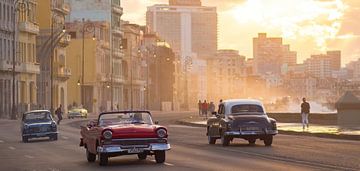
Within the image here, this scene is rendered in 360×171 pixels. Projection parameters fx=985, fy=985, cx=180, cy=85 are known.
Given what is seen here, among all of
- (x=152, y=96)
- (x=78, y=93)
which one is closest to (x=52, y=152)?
(x=78, y=93)

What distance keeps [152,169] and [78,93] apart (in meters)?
117

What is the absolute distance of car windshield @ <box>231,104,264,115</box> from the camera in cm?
3715

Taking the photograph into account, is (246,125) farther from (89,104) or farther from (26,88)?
(89,104)

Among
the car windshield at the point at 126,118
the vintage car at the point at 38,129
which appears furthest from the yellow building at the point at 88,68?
the car windshield at the point at 126,118

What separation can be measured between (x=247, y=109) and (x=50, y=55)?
8708 cm

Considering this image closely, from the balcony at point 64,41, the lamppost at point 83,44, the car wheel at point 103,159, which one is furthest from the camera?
the lamppost at point 83,44

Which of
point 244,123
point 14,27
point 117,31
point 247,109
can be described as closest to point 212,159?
point 244,123

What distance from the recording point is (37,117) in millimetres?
48281

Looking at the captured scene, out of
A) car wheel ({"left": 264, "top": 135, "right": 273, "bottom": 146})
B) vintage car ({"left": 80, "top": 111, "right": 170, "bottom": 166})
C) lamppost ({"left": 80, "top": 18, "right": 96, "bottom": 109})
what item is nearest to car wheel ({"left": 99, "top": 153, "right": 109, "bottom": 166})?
vintage car ({"left": 80, "top": 111, "right": 170, "bottom": 166})

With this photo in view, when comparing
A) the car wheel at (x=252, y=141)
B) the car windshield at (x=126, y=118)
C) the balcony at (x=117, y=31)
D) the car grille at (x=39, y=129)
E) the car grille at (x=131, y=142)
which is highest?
the balcony at (x=117, y=31)

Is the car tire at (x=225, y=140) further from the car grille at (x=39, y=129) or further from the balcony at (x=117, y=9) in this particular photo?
the balcony at (x=117, y=9)

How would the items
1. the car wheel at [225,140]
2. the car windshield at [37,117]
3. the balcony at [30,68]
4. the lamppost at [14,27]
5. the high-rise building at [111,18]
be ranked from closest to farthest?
the car wheel at [225,140] < the car windshield at [37,117] < the lamppost at [14,27] < the balcony at [30,68] < the high-rise building at [111,18]

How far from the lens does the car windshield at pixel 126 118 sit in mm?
26203

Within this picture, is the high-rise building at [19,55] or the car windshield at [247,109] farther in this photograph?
the high-rise building at [19,55]
